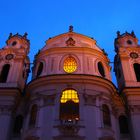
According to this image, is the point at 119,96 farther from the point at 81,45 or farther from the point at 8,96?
the point at 8,96

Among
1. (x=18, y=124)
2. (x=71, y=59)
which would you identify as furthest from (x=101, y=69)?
(x=18, y=124)

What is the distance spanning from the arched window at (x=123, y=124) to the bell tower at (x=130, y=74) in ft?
2.82

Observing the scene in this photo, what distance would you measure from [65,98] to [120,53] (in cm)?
1148

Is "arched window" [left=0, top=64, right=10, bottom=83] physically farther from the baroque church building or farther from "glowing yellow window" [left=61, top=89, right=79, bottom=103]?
"glowing yellow window" [left=61, top=89, right=79, bottom=103]

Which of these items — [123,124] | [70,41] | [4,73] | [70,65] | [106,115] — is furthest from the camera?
[70,41]

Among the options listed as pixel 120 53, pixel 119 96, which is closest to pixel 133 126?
pixel 119 96

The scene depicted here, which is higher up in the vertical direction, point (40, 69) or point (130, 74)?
point (40, 69)

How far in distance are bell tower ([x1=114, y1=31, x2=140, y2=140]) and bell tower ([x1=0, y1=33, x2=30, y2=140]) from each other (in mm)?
13171

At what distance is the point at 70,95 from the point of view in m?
30.6

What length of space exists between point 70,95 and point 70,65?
15.9ft

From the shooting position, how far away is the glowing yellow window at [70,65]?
33372 millimetres

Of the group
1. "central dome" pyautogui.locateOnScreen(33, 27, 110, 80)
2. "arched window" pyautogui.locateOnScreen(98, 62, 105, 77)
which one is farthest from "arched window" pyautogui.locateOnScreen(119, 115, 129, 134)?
"arched window" pyautogui.locateOnScreen(98, 62, 105, 77)

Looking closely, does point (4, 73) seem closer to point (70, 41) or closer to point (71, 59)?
point (71, 59)

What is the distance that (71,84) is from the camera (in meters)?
31.0
